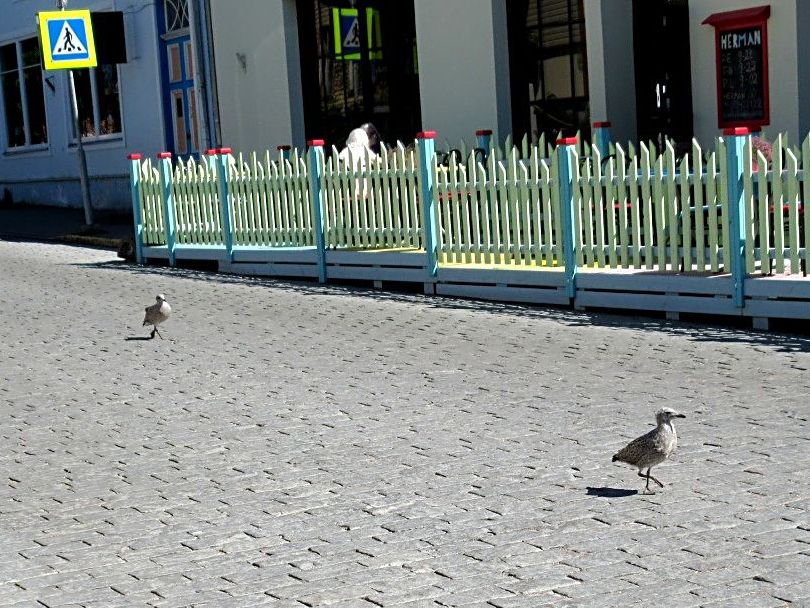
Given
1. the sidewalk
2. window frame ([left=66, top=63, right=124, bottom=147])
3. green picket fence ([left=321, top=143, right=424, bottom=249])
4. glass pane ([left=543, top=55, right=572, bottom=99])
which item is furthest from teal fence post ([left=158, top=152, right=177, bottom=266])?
window frame ([left=66, top=63, right=124, bottom=147])

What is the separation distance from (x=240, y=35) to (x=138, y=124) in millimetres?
4118

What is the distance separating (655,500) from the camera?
6.19 meters

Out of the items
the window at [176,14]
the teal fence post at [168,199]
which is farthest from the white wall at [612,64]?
the window at [176,14]

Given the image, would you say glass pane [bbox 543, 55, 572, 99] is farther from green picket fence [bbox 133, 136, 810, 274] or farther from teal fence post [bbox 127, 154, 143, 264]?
teal fence post [bbox 127, 154, 143, 264]

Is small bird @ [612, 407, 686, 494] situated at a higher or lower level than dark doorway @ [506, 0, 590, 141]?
lower

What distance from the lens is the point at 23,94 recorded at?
33.9 m

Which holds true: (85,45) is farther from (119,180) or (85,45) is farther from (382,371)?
(382,371)

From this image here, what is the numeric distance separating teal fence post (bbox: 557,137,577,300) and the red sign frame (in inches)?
180

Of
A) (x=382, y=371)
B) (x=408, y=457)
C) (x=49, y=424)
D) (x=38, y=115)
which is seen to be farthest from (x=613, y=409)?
(x=38, y=115)

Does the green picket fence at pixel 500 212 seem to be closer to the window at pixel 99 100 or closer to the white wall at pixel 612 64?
the white wall at pixel 612 64

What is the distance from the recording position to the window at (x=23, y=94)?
1307 inches

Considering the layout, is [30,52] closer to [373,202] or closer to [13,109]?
[13,109]

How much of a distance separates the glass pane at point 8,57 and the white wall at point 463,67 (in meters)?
16.1

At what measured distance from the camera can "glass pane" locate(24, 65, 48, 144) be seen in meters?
33.1
